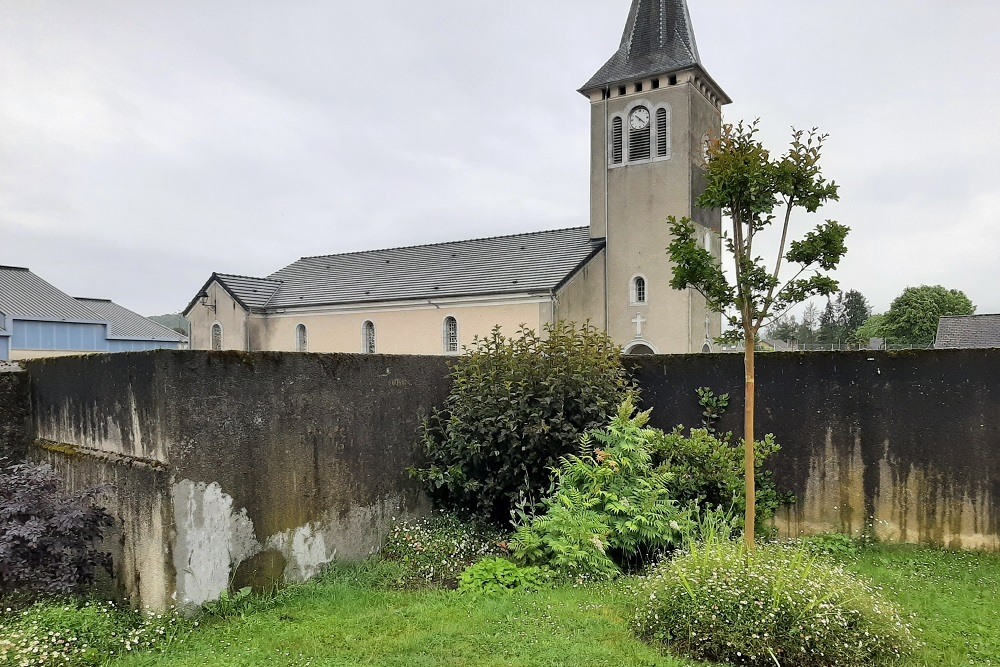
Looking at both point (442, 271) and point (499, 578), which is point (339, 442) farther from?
point (442, 271)

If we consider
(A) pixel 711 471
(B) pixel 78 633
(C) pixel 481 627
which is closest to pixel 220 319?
(B) pixel 78 633

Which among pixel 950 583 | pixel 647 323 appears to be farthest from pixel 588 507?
pixel 647 323

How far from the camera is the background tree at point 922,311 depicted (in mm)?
54469

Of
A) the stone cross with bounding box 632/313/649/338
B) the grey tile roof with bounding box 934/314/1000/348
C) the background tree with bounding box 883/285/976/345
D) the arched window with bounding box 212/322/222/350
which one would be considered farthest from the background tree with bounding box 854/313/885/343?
the arched window with bounding box 212/322/222/350

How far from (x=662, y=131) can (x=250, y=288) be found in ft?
76.0

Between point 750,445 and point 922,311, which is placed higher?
point 922,311

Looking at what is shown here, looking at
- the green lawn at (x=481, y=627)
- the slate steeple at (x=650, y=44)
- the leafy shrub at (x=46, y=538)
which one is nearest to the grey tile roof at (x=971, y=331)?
the slate steeple at (x=650, y=44)

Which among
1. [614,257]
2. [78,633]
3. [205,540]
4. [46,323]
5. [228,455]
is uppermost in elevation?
[614,257]

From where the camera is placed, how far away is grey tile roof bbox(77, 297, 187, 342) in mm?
46362

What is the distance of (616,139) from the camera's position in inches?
1112

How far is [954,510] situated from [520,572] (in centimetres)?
483

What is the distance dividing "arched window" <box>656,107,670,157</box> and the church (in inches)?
1.7

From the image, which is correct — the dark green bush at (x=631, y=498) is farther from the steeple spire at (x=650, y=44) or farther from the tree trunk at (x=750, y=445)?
the steeple spire at (x=650, y=44)

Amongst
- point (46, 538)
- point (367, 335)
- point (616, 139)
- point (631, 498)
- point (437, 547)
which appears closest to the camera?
point (46, 538)
